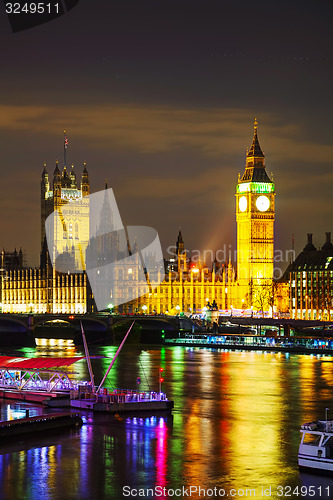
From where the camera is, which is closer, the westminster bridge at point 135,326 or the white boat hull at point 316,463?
the white boat hull at point 316,463

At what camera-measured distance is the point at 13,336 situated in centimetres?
14762

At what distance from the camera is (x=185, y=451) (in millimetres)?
43375

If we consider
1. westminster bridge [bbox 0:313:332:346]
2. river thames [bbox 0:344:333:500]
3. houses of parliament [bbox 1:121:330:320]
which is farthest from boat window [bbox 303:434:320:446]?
houses of parliament [bbox 1:121:330:320]

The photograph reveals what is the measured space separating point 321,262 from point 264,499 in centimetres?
14322

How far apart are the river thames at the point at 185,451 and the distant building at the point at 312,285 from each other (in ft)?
332

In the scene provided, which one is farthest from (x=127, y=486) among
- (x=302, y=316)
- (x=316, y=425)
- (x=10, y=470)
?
(x=302, y=316)

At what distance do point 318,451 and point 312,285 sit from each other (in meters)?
139

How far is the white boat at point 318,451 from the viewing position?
38.0 metres

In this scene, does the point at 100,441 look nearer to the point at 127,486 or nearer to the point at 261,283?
the point at 127,486

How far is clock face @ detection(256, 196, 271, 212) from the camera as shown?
189038 mm

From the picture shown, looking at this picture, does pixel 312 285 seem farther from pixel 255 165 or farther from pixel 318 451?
pixel 318 451

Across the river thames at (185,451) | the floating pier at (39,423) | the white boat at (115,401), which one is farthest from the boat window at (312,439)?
the white boat at (115,401)

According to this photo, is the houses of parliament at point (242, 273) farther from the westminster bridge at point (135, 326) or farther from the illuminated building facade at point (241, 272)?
the westminster bridge at point (135, 326)

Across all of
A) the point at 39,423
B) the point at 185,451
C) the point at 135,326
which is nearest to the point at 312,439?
the point at 185,451
